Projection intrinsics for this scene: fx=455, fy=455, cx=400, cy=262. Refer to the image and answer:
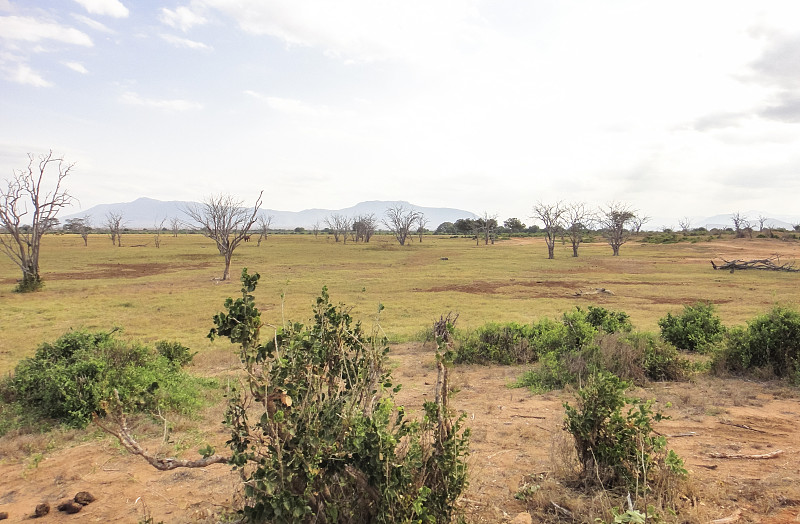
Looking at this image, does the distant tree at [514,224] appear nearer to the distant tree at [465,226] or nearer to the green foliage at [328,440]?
the distant tree at [465,226]

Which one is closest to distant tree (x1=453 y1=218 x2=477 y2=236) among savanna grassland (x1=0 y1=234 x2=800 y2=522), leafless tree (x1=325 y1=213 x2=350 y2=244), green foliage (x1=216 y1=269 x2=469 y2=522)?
leafless tree (x1=325 y1=213 x2=350 y2=244)

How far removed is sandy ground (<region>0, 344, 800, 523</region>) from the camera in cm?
370

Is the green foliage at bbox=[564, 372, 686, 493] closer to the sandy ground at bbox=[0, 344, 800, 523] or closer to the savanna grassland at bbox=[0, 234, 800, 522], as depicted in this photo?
the savanna grassland at bbox=[0, 234, 800, 522]

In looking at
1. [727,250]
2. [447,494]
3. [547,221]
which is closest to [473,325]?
[447,494]

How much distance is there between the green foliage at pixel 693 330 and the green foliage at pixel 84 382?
9.61 m

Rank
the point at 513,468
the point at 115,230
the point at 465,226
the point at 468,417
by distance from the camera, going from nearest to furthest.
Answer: the point at 513,468, the point at 468,417, the point at 115,230, the point at 465,226

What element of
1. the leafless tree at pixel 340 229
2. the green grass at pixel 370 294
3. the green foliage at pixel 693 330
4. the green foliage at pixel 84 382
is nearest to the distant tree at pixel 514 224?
the leafless tree at pixel 340 229

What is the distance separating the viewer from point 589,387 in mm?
4117

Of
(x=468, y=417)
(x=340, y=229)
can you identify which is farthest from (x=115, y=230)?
(x=468, y=417)

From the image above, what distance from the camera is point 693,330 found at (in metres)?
9.83

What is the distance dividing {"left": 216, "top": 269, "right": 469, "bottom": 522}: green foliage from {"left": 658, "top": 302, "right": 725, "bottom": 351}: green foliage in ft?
28.7

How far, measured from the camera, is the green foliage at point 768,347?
740 cm

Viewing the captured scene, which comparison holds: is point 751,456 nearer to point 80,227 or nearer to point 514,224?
point 80,227

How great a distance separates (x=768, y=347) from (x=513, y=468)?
5852mm
